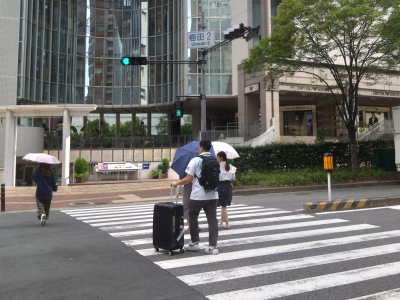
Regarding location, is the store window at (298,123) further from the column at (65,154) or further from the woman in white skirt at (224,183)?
the woman in white skirt at (224,183)

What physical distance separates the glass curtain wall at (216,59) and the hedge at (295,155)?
54.5ft

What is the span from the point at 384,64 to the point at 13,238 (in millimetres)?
19936

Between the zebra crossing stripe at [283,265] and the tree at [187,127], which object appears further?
the tree at [187,127]

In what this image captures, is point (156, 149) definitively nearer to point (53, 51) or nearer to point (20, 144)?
point (20, 144)

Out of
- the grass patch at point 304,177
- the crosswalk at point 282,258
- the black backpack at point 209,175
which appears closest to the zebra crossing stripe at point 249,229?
the crosswalk at point 282,258

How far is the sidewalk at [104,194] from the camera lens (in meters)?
17.2

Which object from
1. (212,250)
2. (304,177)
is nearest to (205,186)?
(212,250)

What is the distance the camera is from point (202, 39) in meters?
15.3

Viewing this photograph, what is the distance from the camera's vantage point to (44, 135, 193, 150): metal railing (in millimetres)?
33125

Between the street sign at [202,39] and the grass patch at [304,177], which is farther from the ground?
A: the street sign at [202,39]

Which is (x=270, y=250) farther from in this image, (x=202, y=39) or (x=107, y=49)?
(x=107, y=49)

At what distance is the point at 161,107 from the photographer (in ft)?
147

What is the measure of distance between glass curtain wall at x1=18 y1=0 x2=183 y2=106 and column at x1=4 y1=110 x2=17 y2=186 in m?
17.3

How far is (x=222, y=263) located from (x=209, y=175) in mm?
1416
